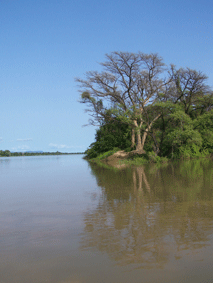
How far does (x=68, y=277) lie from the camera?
2621 millimetres

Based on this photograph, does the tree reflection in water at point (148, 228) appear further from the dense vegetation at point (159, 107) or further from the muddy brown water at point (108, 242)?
the dense vegetation at point (159, 107)

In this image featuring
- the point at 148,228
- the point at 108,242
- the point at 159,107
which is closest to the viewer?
the point at 108,242

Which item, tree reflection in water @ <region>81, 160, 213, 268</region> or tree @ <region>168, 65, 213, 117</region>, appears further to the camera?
tree @ <region>168, 65, 213, 117</region>

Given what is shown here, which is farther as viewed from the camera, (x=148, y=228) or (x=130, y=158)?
(x=130, y=158)

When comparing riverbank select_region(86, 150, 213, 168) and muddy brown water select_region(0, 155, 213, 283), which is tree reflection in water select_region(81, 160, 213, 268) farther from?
riverbank select_region(86, 150, 213, 168)

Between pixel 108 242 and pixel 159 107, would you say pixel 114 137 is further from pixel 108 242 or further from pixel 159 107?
pixel 108 242

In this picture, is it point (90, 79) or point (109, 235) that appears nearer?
point (109, 235)

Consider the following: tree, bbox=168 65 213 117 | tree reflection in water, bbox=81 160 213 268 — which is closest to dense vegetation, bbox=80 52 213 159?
tree, bbox=168 65 213 117

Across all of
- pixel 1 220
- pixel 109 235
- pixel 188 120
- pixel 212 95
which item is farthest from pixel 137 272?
pixel 212 95

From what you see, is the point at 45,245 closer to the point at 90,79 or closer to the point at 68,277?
the point at 68,277

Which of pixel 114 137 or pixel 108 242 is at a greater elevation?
pixel 114 137

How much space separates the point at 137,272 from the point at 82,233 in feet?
4.79

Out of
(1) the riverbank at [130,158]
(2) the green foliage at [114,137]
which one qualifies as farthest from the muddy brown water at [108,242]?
(2) the green foliage at [114,137]

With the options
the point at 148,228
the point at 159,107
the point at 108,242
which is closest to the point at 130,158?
the point at 159,107
